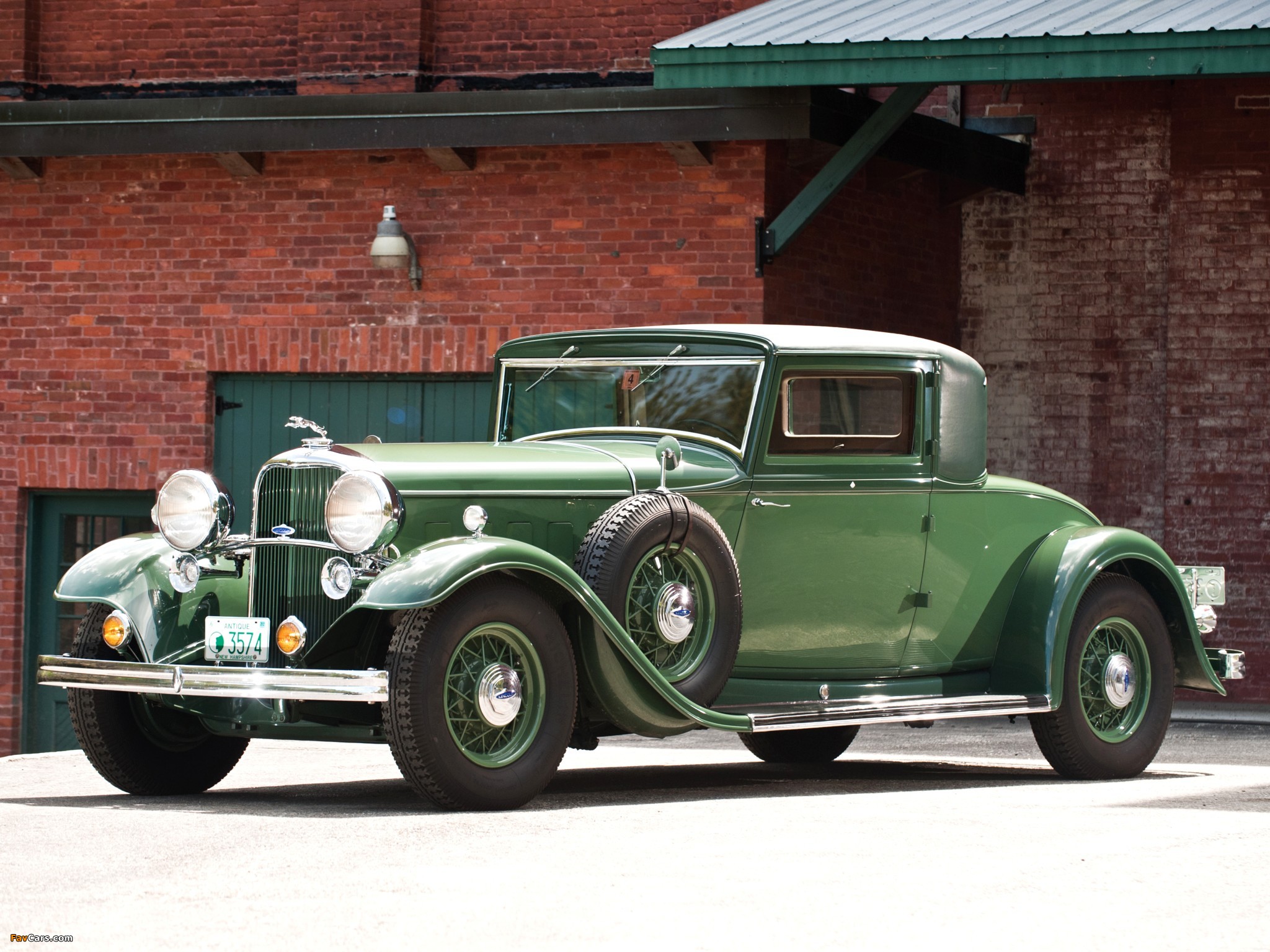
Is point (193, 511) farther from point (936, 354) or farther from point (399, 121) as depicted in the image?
point (399, 121)

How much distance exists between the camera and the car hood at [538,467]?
6883 mm

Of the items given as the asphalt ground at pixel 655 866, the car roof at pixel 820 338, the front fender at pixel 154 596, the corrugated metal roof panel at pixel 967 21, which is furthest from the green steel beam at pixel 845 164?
the front fender at pixel 154 596

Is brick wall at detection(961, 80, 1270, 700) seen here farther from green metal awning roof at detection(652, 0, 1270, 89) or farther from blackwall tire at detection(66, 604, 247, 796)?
blackwall tire at detection(66, 604, 247, 796)

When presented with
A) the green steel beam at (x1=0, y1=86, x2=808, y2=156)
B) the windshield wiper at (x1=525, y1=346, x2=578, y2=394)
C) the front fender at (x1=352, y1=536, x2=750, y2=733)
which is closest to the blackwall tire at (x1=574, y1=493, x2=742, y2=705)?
the front fender at (x1=352, y1=536, x2=750, y2=733)

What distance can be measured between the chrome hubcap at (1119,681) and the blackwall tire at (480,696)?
8.51 feet

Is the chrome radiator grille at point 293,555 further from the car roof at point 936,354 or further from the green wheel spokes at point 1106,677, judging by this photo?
the green wheel spokes at point 1106,677

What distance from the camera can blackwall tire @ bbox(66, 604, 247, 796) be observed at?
721cm

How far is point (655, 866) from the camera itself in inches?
207

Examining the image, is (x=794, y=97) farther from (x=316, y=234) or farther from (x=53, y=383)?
(x=53, y=383)

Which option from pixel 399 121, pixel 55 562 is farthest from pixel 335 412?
pixel 55 562

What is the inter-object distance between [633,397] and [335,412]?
15.2ft

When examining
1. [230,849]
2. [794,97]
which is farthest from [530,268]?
[230,849]

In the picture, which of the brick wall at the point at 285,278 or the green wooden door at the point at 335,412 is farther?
the green wooden door at the point at 335,412

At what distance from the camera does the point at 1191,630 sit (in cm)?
848
